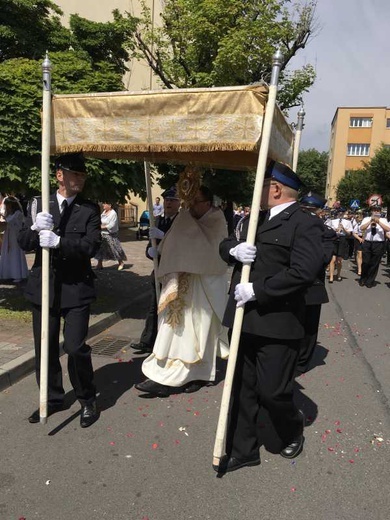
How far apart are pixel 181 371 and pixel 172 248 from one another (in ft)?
3.81

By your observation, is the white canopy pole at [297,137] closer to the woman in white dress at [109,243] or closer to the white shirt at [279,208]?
the white shirt at [279,208]

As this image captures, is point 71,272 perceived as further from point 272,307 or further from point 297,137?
point 297,137

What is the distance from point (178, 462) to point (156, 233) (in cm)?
239

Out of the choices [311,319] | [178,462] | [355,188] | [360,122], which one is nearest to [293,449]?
[178,462]

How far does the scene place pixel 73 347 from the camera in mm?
3432

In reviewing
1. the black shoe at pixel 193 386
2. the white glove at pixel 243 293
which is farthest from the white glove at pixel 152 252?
the white glove at pixel 243 293

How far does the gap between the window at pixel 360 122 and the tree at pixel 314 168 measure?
18.1 metres

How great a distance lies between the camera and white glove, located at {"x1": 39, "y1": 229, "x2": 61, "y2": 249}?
3.23 metres

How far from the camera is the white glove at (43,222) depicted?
3250 mm

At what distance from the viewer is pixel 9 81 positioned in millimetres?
5641

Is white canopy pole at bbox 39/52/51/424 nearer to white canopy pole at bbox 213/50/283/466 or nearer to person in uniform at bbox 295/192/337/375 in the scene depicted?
white canopy pole at bbox 213/50/283/466

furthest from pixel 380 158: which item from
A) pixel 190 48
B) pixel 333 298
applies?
pixel 333 298

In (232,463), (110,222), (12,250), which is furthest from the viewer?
(110,222)

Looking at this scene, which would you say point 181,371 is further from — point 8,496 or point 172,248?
point 8,496
